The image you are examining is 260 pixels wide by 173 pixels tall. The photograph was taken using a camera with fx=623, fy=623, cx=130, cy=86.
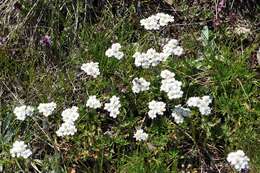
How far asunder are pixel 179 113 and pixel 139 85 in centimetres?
28

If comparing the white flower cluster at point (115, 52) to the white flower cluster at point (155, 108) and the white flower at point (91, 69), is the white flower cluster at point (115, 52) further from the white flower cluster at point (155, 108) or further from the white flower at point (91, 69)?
the white flower cluster at point (155, 108)

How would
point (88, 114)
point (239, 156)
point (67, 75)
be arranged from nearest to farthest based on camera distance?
point (239, 156) → point (88, 114) → point (67, 75)

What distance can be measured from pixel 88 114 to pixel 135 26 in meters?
0.77

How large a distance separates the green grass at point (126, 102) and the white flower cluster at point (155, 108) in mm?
120

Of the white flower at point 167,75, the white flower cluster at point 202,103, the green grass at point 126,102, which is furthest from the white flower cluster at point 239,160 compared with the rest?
the white flower at point 167,75

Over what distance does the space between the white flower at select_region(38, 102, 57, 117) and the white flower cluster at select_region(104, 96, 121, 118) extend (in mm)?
278

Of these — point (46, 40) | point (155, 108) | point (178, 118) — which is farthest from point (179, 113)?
point (46, 40)

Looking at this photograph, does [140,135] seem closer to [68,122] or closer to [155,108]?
[155,108]

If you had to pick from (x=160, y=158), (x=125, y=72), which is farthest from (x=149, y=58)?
(x=160, y=158)

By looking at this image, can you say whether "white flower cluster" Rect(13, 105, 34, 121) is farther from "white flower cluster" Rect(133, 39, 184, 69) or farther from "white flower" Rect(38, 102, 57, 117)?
"white flower cluster" Rect(133, 39, 184, 69)

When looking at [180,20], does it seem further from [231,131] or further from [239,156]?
[239,156]

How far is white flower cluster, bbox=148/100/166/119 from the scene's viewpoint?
323cm

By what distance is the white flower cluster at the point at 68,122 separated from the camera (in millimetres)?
3152

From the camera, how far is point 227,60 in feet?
11.5
